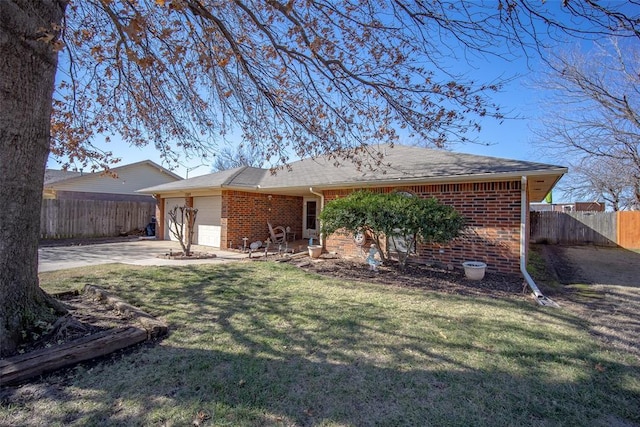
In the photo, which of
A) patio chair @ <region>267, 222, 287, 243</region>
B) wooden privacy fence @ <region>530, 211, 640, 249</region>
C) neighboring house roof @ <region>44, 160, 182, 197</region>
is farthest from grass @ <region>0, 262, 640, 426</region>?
neighboring house roof @ <region>44, 160, 182, 197</region>

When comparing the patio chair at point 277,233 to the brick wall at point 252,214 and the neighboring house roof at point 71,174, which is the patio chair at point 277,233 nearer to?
the brick wall at point 252,214

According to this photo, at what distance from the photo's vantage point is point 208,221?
44.1 feet

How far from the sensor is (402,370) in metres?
3.05

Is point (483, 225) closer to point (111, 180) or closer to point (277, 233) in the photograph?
point (277, 233)

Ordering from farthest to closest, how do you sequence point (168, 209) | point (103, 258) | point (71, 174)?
1. point (71, 174)
2. point (168, 209)
3. point (103, 258)

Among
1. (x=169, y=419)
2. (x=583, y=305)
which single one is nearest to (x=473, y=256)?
(x=583, y=305)

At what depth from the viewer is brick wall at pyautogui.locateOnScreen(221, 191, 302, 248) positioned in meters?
12.2

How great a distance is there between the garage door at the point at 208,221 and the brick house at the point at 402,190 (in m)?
0.04

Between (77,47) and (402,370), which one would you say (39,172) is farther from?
(402,370)

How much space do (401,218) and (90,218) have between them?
1634cm

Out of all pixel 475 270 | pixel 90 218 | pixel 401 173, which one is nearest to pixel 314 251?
pixel 401 173

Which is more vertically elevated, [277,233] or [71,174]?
[71,174]

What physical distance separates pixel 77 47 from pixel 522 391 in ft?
27.6

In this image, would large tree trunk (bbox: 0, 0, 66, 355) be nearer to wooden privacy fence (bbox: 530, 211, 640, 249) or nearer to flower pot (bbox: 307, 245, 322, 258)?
flower pot (bbox: 307, 245, 322, 258)
